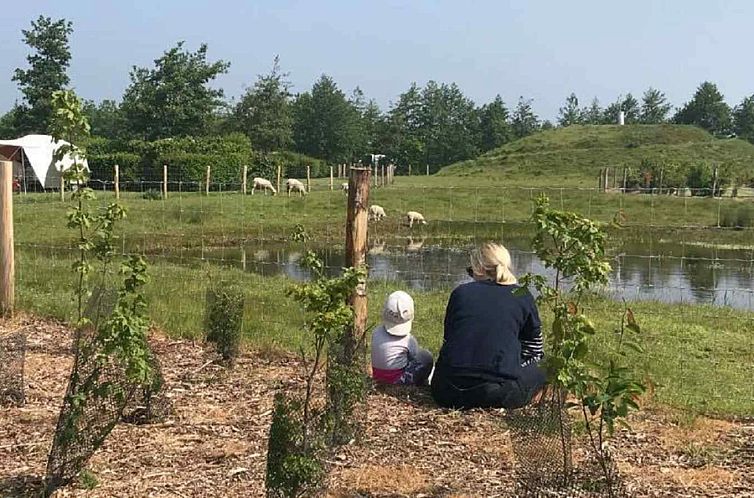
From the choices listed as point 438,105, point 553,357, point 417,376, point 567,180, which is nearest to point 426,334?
point 417,376

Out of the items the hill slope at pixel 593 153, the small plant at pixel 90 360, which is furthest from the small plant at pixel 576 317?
the hill slope at pixel 593 153

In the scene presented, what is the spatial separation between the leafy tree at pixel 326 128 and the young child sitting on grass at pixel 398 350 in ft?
240

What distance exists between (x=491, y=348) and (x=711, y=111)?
89743 millimetres

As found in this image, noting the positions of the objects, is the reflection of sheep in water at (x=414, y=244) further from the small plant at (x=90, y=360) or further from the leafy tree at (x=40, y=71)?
the leafy tree at (x=40, y=71)

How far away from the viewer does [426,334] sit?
9438mm

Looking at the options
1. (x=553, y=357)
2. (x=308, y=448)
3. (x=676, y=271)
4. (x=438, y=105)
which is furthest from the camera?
(x=438, y=105)

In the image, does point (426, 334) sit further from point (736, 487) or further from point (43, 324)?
point (736, 487)

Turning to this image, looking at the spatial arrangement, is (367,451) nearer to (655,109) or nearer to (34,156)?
(34,156)

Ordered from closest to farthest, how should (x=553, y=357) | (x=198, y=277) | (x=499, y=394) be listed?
(x=553, y=357) → (x=499, y=394) → (x=198, y=277)

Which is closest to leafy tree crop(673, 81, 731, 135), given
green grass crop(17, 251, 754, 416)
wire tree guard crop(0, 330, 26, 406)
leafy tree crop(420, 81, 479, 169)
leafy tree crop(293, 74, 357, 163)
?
leafy tree crop(420, 81, 479, 169)

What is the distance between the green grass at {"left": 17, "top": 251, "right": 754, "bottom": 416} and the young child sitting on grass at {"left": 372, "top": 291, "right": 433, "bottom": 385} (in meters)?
1.64

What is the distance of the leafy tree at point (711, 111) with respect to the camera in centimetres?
8744

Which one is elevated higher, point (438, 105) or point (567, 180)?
point (438, 105)

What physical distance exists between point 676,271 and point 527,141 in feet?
176
